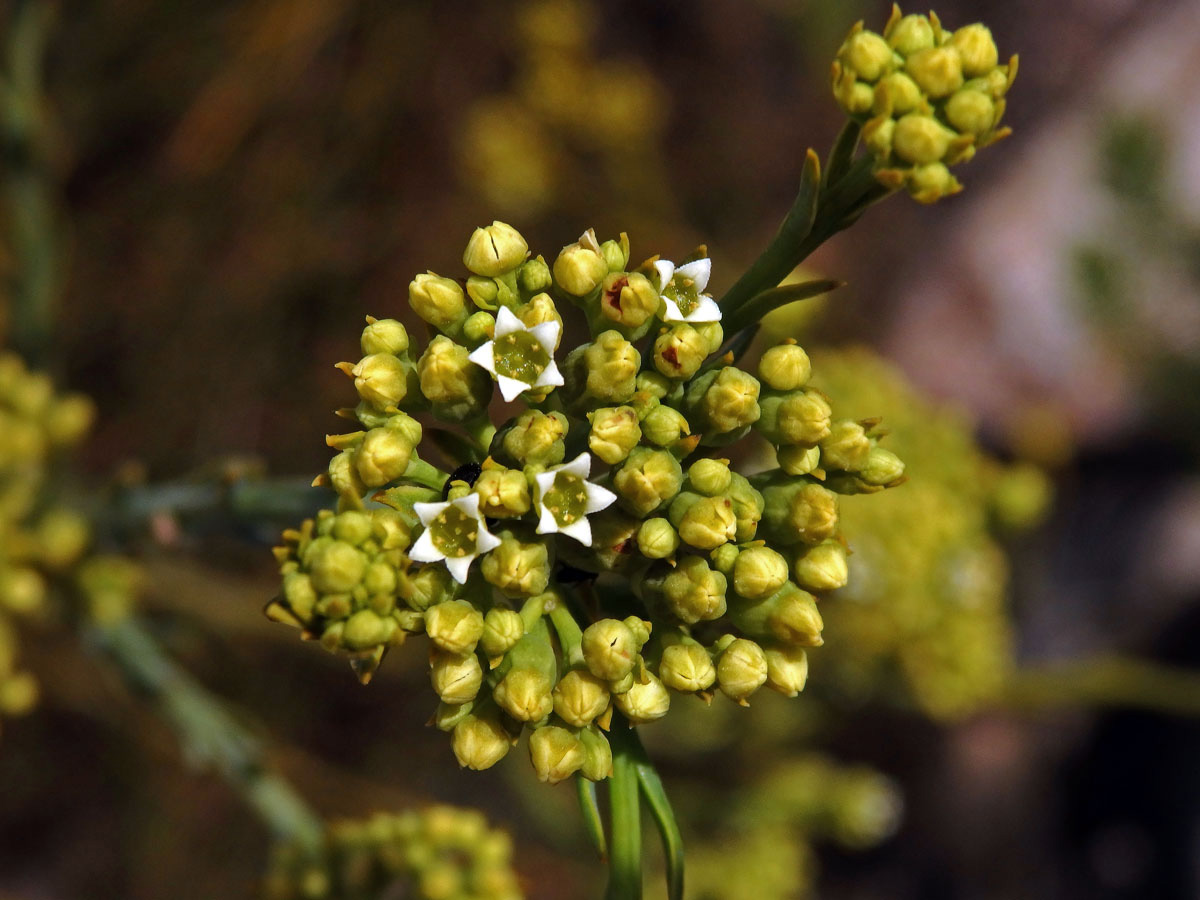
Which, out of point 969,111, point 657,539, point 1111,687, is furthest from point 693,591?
point 1111,687

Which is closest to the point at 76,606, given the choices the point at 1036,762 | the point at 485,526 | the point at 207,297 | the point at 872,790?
the point at 485,526

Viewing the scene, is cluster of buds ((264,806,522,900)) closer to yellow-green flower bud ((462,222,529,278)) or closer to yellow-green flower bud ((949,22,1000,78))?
yellow-green flower bud ((462,222,529,278))

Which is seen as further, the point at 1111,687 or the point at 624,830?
the point at 1111,687

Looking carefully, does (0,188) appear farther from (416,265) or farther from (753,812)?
(753,812)

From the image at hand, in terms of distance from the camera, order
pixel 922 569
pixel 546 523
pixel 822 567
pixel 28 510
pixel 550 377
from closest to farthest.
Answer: pixel 546 523
pixel 550 377
pixel 822 567
pixel 28 510
pixel 922 569

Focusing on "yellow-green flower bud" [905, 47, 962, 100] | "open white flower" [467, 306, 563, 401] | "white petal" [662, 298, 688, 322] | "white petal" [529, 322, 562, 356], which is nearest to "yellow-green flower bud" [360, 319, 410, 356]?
"open white flower" [467, 306, 563, 401]

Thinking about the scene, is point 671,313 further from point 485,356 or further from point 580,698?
point 580,698

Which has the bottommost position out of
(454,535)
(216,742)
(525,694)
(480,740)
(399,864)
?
(216,742)
